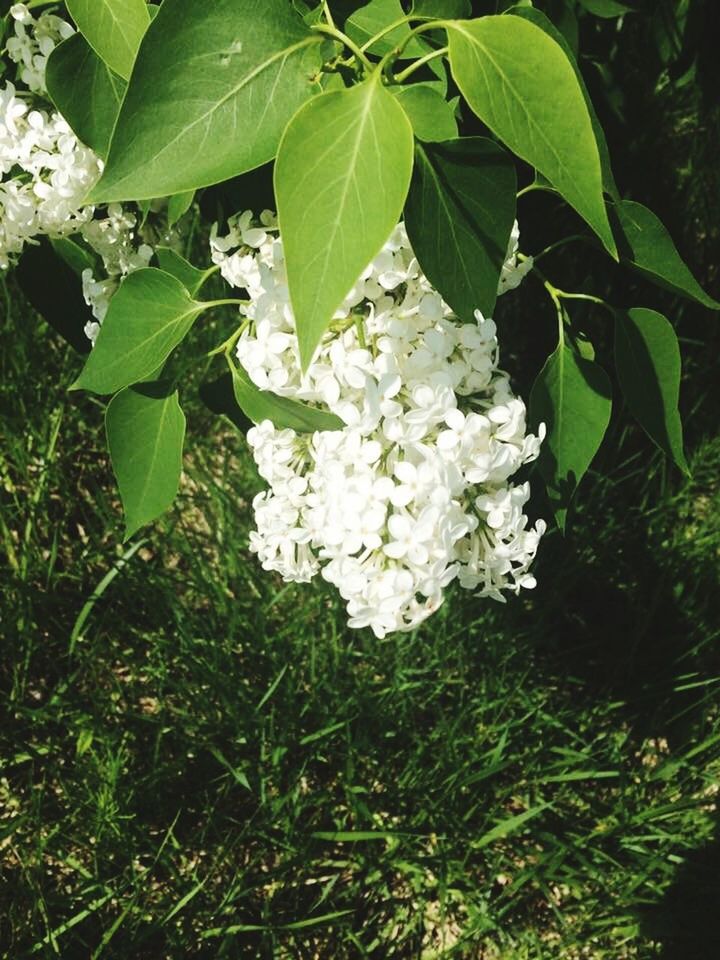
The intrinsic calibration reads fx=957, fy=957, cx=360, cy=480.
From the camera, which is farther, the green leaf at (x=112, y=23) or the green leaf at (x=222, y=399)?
the green leaf at (x=222, y=399)

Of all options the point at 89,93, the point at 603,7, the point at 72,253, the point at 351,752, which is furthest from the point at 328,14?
the point at 351,752

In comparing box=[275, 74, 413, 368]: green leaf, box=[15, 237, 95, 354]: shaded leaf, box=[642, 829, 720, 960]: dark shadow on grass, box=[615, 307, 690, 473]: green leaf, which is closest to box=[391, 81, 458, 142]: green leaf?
box=[275, 74, 413, 368]: green leaf

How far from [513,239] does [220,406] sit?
1.68ft

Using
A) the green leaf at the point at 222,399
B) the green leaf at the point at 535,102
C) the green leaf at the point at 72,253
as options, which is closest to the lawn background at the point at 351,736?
the green leaf at the point at 222,399

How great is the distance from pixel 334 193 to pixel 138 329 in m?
0.40

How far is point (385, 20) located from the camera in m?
0.79

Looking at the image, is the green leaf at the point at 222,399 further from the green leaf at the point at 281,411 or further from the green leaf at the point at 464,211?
the green leaf at the point at 464,211

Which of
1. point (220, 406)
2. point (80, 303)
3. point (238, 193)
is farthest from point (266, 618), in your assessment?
point (238, 193)

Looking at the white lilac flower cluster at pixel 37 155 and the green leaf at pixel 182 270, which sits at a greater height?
the white lilac flower cluster at pixel 37 155

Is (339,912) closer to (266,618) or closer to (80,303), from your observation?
(266,618)

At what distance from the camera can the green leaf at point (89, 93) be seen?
2.78 ft

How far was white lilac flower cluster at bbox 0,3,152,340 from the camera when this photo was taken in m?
0.98

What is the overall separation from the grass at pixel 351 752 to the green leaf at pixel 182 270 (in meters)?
0.88

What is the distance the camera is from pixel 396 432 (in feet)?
2.47
